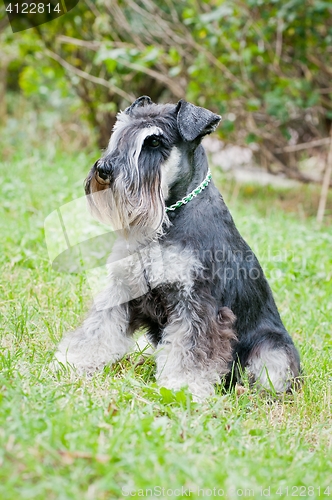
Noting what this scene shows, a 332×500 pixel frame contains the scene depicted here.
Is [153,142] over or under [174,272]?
over

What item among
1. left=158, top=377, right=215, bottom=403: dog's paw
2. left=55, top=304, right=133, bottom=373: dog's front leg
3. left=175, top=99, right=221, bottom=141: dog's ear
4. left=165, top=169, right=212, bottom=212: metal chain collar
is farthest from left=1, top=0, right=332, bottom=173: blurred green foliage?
left=158, top=377, right=215, bottom=403: dog's paw

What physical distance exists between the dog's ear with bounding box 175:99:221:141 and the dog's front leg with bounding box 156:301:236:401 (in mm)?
931

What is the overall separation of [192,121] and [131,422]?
5.45 feet

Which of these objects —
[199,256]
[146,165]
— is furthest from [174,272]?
[146,165]

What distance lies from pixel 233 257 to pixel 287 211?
→ 544 cm

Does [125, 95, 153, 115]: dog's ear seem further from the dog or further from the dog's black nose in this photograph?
the dog's black nose

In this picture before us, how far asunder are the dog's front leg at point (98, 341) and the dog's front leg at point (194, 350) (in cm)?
29

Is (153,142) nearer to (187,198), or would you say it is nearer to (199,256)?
(187,198)

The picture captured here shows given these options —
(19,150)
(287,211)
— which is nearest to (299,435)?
(287,211)

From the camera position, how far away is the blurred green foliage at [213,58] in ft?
23.1

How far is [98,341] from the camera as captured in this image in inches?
127

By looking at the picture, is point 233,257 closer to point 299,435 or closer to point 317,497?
point 299,435

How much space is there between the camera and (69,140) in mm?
10508

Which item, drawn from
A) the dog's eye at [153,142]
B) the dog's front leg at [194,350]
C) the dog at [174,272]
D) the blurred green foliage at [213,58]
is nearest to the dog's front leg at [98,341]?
the dog at [174,272]
